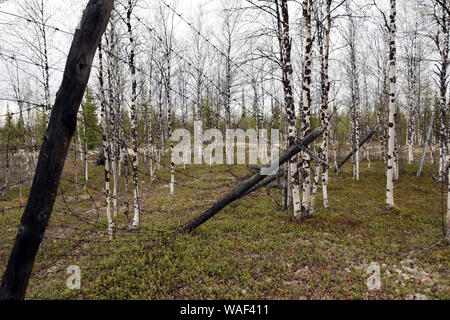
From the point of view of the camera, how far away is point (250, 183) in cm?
697

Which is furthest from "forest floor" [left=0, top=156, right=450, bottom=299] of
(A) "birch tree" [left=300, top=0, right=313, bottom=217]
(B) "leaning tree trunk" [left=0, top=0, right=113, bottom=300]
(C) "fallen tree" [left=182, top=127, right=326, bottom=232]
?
(A) "birch tree" [left=300, top=0, right=313, bottom=217]

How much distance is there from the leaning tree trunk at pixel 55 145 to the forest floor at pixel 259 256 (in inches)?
30.5

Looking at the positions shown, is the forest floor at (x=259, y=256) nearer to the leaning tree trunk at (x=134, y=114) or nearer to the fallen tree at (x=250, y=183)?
the fallen tree at (x=250, y=183)

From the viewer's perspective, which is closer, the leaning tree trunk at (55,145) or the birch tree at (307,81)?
the leaning tree trunk at (55,145)

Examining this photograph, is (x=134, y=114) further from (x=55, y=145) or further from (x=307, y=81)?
(x=307, y=81)

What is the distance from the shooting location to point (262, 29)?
26.2 feet

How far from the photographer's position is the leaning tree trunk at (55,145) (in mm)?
2584

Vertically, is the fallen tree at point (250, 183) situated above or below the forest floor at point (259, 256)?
above

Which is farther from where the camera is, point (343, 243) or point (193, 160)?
point (193, 160)

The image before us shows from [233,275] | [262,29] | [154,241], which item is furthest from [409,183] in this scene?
[154,241]

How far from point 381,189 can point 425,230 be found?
6863 mm

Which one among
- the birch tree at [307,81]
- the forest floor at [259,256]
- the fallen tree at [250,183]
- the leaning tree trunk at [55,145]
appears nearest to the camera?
the leaning tree trunk at [55,145]

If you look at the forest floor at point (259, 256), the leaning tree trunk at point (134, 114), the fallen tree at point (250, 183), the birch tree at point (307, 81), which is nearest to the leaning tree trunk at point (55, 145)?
the forest floor at point (259, 256)
